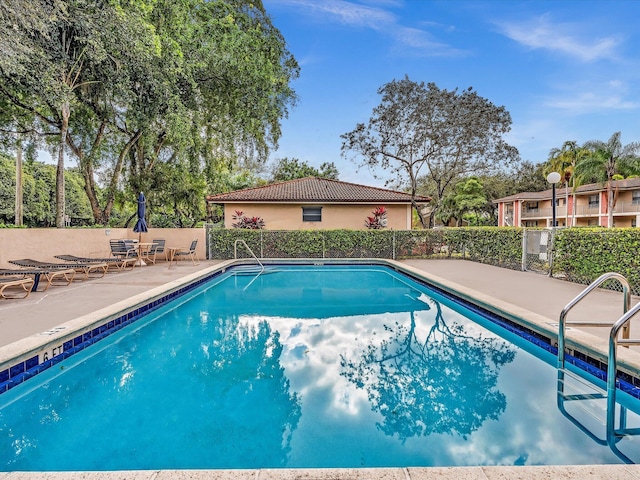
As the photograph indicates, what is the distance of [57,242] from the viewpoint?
1164 centimetres

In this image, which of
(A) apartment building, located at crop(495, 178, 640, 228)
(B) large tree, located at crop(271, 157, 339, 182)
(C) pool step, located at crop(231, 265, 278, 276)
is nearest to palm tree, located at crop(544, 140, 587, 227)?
(A) apartment building, located at crop(495, 178, 640, 228)

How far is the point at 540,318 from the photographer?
18.4 ft

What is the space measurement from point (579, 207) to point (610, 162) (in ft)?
19.7

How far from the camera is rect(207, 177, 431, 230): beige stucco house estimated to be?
19.6m

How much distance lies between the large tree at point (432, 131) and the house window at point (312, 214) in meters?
7.26

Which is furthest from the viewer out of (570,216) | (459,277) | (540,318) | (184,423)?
(570,216)

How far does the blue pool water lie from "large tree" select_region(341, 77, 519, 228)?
1951 cm

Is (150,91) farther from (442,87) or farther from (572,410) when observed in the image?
(442,87)

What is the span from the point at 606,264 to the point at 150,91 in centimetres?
1583

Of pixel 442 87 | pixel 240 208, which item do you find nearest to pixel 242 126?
pixel 240 208

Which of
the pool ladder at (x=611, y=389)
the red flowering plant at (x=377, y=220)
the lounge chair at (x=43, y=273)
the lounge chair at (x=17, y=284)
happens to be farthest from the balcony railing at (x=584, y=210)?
the lounge chair at (x=17, y=284)

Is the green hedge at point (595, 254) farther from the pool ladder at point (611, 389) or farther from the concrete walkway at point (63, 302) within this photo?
the concrete walkway at point (63, 302)

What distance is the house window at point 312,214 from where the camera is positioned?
20.4 metres

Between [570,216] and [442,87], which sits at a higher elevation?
[442,87]
